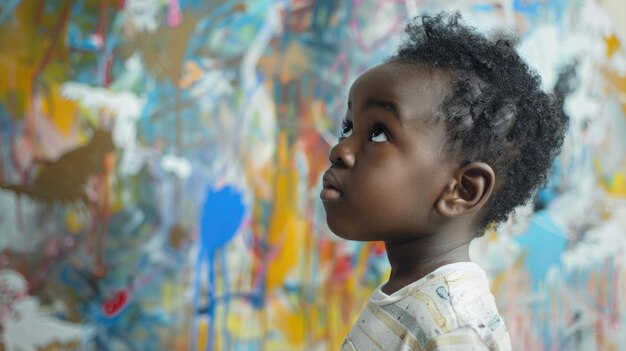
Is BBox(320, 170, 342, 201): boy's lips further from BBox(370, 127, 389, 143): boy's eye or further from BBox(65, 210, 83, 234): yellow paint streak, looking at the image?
BBox(65, 210, 83, 234): yellow paint streak

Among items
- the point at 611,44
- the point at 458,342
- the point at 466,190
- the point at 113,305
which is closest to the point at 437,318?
the point at 458,342

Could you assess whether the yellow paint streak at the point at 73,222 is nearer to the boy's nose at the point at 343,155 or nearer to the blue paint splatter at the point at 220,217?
the blue paint splatter at the point at 220,217

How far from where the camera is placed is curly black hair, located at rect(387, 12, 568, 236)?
0.86 metres

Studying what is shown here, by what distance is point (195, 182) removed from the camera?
1.85 m

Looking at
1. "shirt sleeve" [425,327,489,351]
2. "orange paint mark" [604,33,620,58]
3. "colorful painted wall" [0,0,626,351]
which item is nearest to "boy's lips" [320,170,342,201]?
"shirt sleeve" [425,327,489,351]

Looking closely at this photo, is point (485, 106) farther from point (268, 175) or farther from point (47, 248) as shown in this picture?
point (47, 248)

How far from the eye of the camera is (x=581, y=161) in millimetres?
2020

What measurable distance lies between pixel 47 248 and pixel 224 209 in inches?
18.1

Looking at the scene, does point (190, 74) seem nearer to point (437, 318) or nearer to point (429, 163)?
point (429, 163)

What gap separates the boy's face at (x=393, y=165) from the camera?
85 cm

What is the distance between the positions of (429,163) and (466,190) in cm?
6

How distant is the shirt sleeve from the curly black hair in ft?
0.69

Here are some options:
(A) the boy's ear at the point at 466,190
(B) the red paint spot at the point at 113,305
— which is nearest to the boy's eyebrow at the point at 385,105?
(A) the boy's ear at the point at 466,190

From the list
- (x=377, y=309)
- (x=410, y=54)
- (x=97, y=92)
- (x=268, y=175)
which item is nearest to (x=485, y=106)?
(x=410, y=54)
